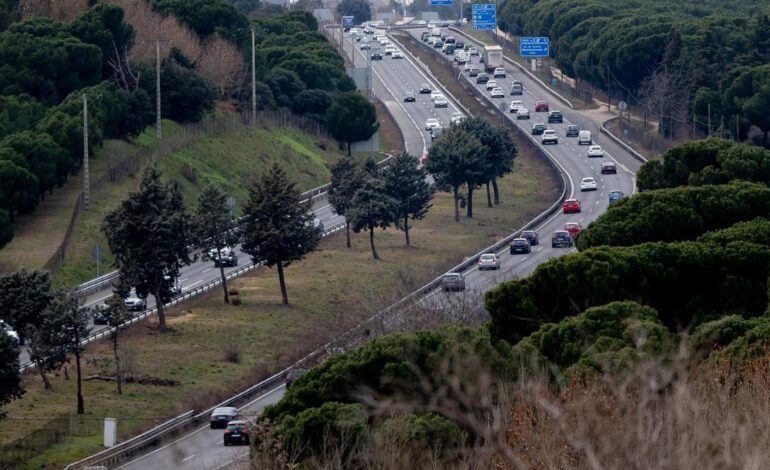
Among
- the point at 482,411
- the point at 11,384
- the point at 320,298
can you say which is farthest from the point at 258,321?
the point at 482,411

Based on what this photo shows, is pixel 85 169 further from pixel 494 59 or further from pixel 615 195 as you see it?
pixel 494 59

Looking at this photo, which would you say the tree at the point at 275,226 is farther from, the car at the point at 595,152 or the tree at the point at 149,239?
the car at the point at 595,152

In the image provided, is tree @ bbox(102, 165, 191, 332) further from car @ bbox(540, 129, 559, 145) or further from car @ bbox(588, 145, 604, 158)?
car @ bbox(540, 129, 559, 145)

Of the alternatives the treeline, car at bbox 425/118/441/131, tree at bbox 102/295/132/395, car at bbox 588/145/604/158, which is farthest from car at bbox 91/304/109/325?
car at bbox 425/118/441/131

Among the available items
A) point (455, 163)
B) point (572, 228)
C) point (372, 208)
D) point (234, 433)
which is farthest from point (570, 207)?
point (234, 433)

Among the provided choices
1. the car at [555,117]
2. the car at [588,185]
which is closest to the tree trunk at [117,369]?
the car at [588,185]

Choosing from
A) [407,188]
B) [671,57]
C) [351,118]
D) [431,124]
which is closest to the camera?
[407,188]
